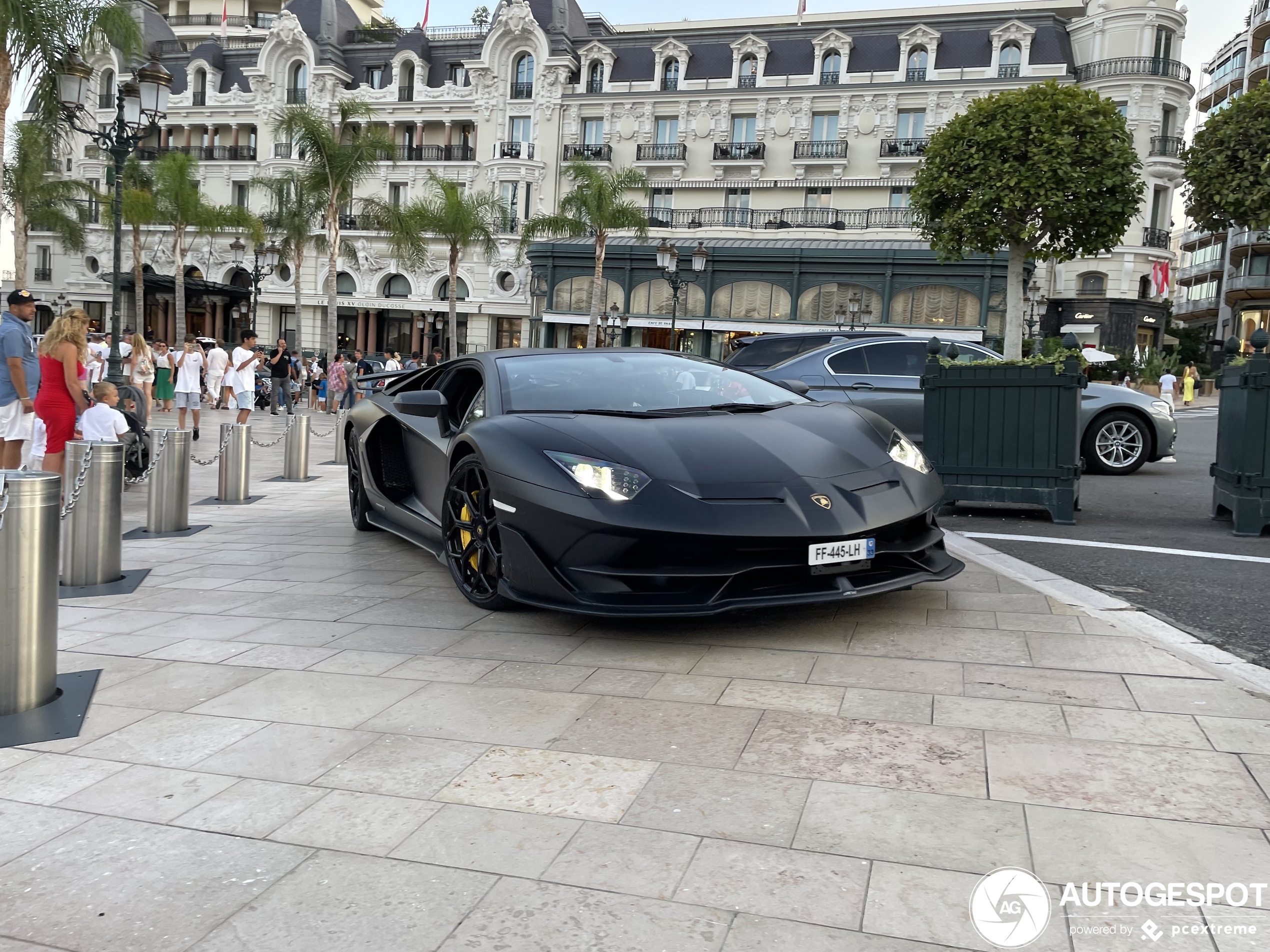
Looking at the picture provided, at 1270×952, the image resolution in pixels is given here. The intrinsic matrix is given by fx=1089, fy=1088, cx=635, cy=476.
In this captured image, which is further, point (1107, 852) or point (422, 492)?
point (422, 492)

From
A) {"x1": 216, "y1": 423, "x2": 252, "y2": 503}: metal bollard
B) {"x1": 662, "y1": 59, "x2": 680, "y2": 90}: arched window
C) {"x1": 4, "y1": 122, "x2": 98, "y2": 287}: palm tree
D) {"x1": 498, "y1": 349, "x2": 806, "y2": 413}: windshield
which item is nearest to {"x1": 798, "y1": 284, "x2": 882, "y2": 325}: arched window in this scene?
{"x1": 662, "y1": 59, "x2": 680, "y2": 90}: arched window

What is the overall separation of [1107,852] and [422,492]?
14.6 feet

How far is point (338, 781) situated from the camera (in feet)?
10.2

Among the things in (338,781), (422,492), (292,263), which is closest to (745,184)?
(292,263)

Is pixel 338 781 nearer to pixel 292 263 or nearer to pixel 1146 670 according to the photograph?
pixel 1146 670

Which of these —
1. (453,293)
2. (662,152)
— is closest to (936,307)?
(662,152)

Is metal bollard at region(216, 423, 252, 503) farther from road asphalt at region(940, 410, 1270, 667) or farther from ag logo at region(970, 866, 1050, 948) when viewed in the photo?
ag logo at region(970, 866, 1050, 948)

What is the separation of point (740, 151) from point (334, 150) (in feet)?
59.2

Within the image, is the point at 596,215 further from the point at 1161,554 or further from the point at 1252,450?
the point at 1161,554

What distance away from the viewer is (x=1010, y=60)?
4653 cm

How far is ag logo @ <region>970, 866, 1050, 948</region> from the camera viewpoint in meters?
2.22

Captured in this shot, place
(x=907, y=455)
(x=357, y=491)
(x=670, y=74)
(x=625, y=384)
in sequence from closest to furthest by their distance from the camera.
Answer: (x=907, y=455), (x=625, y=384), (x=357, y=491), (x=670, y=74)

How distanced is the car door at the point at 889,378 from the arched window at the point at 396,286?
45.9 meters

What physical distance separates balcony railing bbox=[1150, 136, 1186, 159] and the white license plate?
48266 mm
